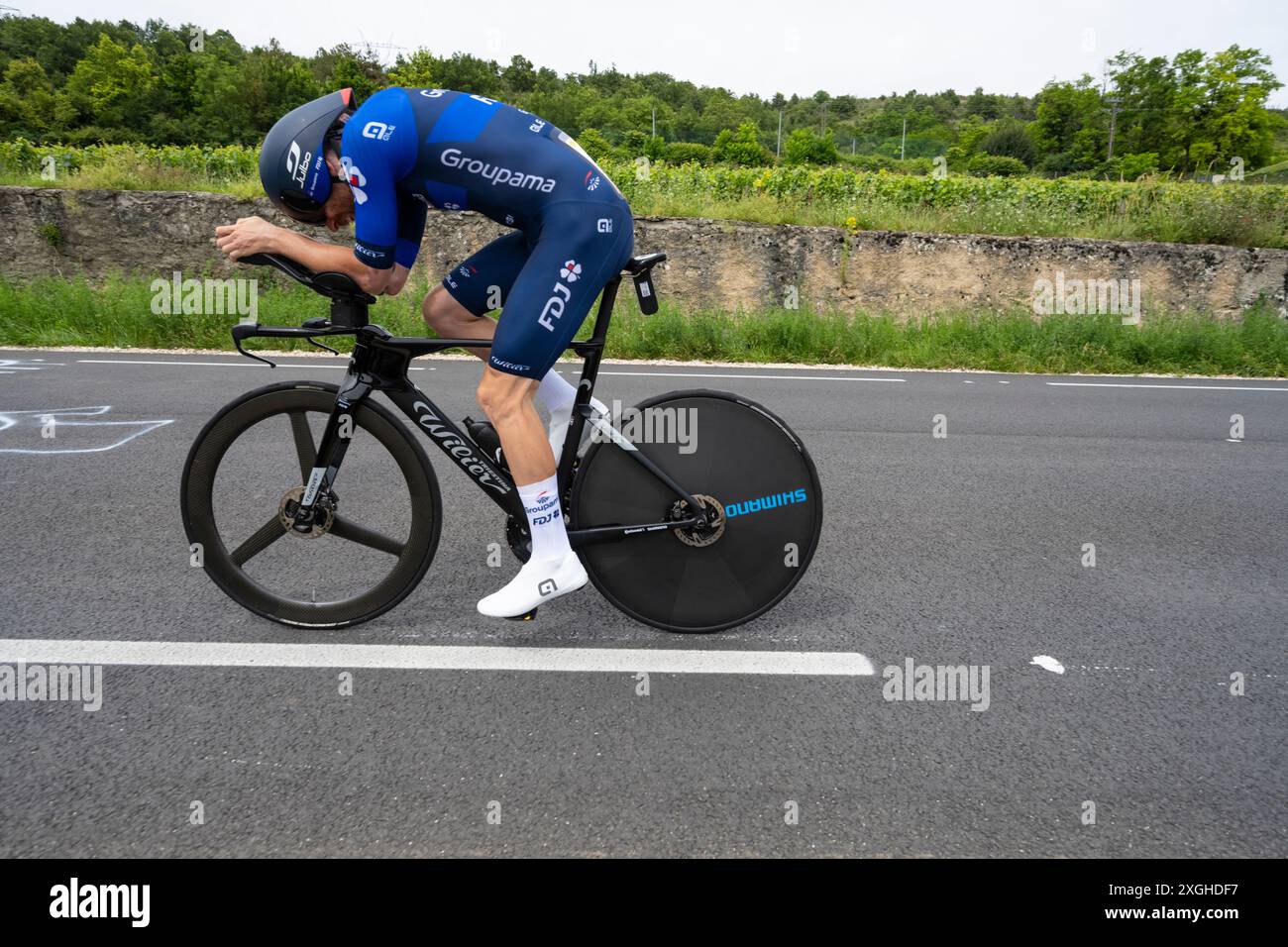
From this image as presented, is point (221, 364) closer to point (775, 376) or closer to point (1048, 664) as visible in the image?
point (775, 376)

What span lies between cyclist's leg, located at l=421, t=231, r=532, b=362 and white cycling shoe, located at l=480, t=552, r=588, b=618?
0.79 metres

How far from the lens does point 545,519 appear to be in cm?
271

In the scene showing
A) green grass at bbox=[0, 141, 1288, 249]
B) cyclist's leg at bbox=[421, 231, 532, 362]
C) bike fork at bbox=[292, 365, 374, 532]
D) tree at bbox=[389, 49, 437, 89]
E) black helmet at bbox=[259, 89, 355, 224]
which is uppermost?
tree at bbox=[389, 49, 437, 89]

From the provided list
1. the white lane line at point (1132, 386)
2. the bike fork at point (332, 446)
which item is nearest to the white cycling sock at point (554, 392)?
the bike fork at point (332, 446)

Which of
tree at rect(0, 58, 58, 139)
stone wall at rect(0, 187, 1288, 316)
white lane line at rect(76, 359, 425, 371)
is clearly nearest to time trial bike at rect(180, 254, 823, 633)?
white lane line at rect(76, 359, 425, 371)

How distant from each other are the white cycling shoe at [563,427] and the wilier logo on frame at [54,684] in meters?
1.60

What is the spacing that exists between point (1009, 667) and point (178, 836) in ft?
8.29

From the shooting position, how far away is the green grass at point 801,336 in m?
9.79

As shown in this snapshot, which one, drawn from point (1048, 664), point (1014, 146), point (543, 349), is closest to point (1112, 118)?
point (1014, 146)

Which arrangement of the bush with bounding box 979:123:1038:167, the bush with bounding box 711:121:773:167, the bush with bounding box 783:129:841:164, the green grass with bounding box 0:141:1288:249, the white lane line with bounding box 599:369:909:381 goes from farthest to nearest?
the bush with bounding box 979:123:1038:167, the bush with bounding box 783:129:841:164, the bush with bounding box 711:121:773:167, the green grass with bounding box 0:141:1288:249, the white lane line with bounding box 599:369:909:381

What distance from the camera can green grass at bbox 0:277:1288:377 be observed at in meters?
9.79

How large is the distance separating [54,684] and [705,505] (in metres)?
2.14

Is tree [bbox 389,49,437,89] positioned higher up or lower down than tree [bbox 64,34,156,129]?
lower down

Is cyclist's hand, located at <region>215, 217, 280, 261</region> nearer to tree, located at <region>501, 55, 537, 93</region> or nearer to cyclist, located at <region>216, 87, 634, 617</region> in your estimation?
cyclist, located at <region>216, 87, 634, 617</region>
